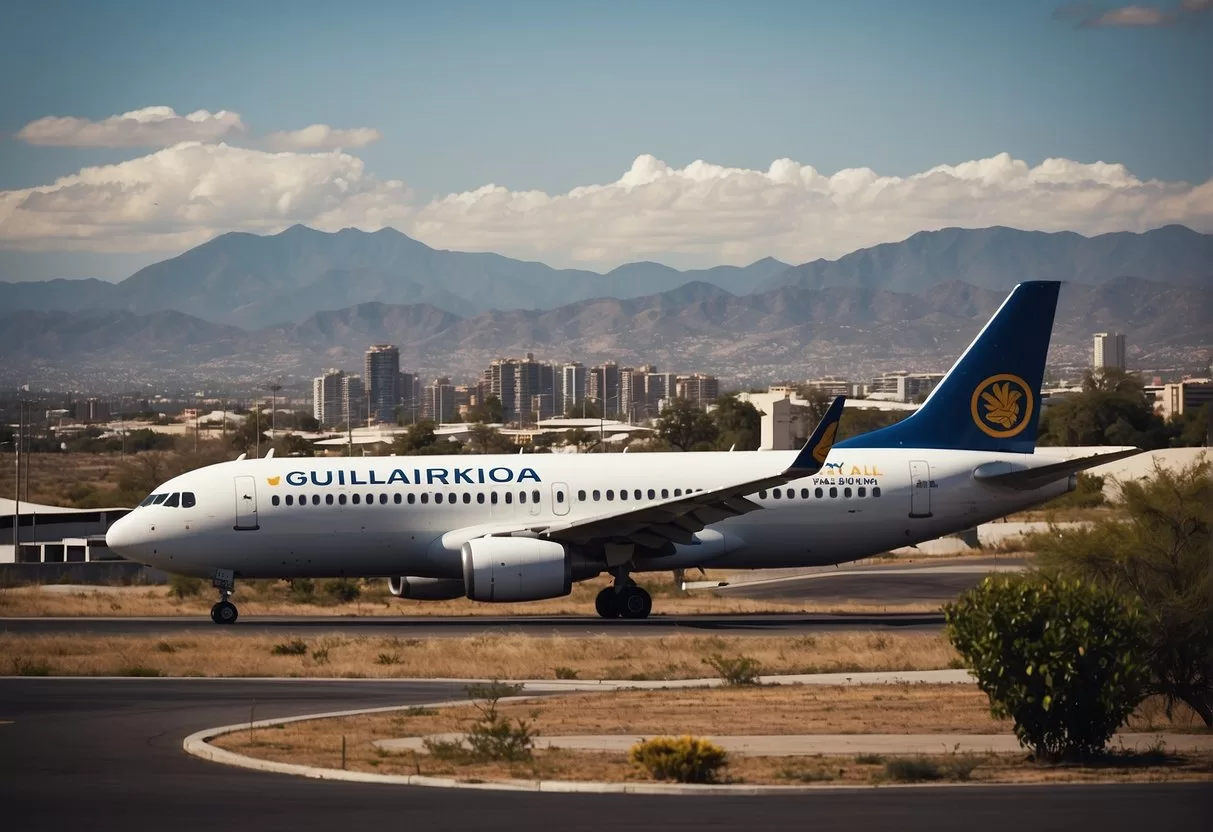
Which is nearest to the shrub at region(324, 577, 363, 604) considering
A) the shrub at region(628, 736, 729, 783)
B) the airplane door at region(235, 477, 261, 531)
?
the airplane door at region(235, 477, 261, 531)

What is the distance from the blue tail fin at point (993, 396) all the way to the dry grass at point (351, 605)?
16.1 feet

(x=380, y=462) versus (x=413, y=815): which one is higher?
(x=380, y=462)

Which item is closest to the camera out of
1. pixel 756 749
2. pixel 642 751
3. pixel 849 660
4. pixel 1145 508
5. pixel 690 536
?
pixel 642 751

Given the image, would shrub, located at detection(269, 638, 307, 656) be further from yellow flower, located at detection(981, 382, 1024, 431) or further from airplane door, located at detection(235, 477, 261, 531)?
yellow flower, located at detection(981, 382, 1024, 431)

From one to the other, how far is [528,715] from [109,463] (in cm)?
11118

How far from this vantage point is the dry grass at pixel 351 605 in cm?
4125

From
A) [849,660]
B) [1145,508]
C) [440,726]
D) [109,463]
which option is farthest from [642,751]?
[109,463]

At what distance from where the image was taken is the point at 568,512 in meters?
36.7

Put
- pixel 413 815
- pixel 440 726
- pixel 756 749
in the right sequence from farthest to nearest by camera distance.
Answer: pixel 440 726 < pixel 756 749 < pixel 413 815

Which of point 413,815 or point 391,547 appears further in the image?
point 391,547

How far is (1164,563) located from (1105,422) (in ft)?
328

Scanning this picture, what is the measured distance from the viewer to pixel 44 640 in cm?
3228

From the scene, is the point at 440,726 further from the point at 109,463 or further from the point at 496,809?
the point at 109,463

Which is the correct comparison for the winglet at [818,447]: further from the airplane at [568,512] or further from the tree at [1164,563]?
the tree at [1164,563]
